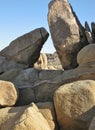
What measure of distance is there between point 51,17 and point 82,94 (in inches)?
219

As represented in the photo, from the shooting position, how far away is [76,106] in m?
7.42

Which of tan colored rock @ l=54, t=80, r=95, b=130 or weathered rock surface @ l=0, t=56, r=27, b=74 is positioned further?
weathered rock surface @ l=0, t=56, r=27, b=74

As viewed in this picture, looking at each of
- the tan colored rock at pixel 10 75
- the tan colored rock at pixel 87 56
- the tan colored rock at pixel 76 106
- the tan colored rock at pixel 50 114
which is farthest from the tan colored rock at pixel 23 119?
the tan colored rock at pixel 10 75

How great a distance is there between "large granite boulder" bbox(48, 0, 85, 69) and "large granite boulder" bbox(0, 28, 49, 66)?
34.5 inches

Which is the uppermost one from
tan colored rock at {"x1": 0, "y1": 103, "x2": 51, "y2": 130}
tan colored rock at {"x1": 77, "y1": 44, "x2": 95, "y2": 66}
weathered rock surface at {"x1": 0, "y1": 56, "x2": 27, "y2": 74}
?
tan colored rock at {"x1": 77, "y1": 44, "x2": 95, "y2": 66}

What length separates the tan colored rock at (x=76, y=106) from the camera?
288 inches

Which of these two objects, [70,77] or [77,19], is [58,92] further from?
[77,19]

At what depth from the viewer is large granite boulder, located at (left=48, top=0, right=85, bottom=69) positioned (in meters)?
12.0

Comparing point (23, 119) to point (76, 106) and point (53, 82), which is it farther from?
point (53, 82)

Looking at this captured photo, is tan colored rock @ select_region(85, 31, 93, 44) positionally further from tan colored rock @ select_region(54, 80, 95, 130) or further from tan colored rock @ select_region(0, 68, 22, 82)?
tan colored rock @ select_region(54, 80, 95, 130)

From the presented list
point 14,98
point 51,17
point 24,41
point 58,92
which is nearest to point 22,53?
point 24,41

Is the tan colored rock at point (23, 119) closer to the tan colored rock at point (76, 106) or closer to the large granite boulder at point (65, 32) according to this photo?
the tan colored rock at point (76, 106)

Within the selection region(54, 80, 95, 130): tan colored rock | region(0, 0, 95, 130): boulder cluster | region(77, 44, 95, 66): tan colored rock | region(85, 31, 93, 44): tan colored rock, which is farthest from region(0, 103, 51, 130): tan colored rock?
region(85, 31, 93, 44): tan colored rock

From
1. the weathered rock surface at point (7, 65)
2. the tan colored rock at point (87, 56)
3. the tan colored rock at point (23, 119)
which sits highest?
the tan colored rock at point (87, 56)
